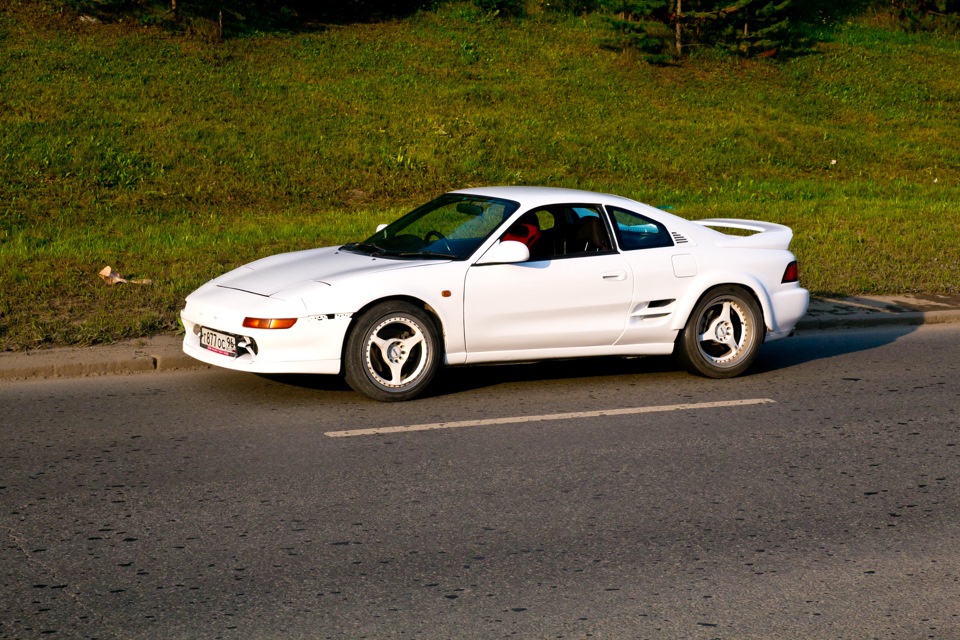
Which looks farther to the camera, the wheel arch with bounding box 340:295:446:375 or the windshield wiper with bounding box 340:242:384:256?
the windshield wiper with bounding box 340:242:384:256

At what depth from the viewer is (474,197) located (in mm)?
8914

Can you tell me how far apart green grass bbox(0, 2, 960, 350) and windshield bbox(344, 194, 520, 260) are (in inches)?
99.5

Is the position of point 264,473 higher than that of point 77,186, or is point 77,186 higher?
point 77,186

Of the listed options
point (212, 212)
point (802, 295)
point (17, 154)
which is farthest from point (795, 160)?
point (802, 295)

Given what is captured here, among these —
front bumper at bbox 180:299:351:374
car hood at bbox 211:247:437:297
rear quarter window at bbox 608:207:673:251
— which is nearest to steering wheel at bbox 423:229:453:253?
car hood at bbox 211:247:437:297

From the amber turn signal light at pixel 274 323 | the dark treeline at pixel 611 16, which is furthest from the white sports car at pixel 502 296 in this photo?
the dark treeline at pixel 611 16

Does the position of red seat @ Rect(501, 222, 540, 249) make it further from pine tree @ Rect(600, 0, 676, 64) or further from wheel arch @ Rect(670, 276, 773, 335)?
pine tree @ Rect(600, 0, 676, 64)

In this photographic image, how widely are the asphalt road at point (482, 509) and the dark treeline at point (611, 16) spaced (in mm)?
25255

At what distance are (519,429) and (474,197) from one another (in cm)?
235

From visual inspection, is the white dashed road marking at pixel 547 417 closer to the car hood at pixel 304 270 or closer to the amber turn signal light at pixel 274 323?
the amber turn signal light at pixel 274 323

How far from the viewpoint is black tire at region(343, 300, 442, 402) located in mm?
7754

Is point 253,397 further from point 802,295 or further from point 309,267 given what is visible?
point 802,295

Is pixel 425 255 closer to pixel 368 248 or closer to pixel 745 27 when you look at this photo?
pixel 368 248

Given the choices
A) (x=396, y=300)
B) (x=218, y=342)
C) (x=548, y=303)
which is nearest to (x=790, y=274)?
(x=548, y=303)
